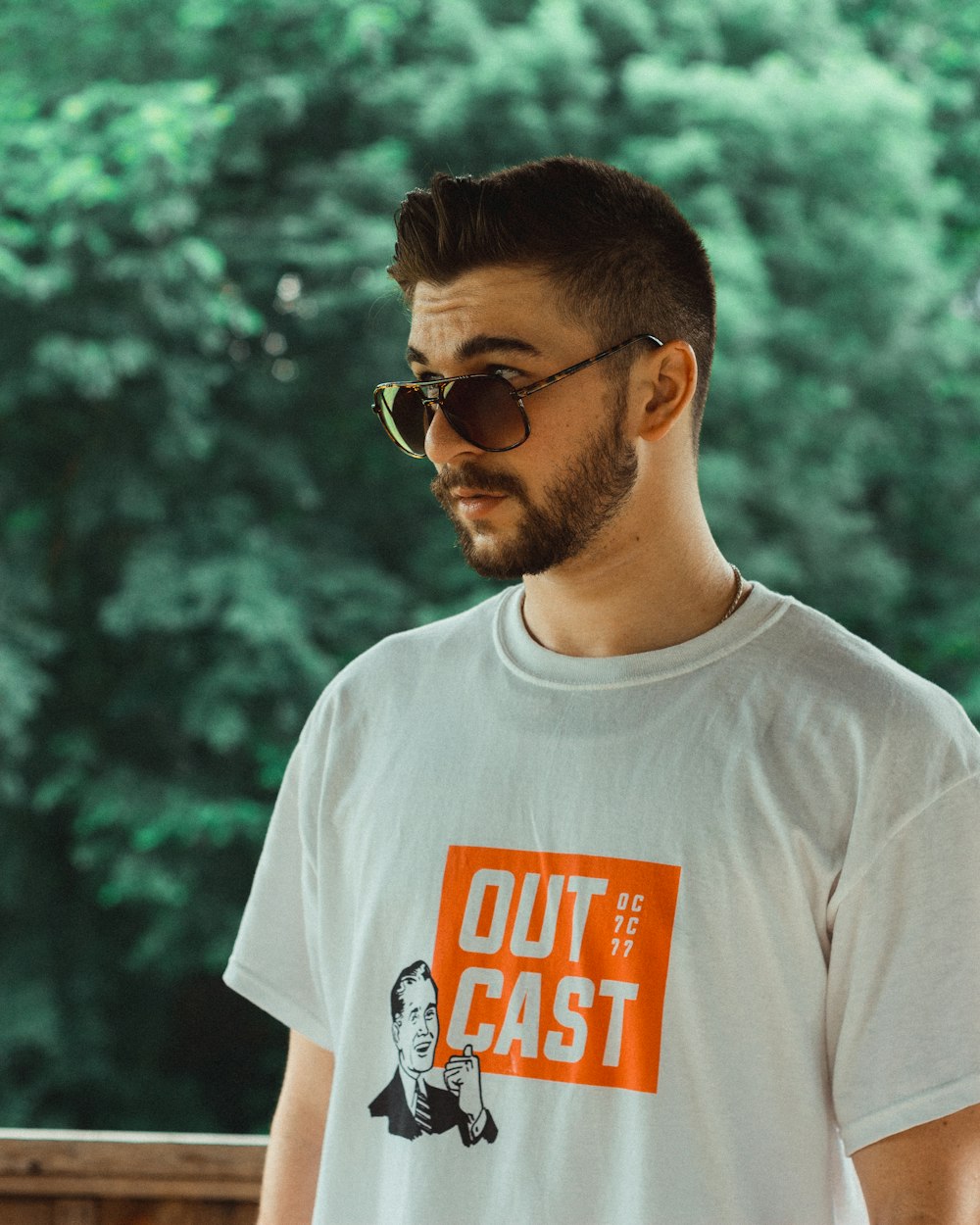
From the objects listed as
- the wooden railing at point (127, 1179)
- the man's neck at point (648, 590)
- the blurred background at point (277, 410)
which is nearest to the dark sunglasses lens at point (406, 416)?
the man's neck at point (648, 590)

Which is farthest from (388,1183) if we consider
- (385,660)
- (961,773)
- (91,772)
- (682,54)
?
(682,54)

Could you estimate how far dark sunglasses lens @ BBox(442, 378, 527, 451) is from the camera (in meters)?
1.09

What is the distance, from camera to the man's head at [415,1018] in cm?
110

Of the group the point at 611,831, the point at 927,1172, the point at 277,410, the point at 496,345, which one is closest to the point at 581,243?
the point at 496,345

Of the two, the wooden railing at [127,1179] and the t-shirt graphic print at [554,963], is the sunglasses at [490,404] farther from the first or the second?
the wooden railing at [127,1179]

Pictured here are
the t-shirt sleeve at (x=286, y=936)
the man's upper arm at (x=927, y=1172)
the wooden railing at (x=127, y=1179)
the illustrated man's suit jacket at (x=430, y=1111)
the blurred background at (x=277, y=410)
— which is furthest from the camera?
the blurred background at (x=277, y=410)

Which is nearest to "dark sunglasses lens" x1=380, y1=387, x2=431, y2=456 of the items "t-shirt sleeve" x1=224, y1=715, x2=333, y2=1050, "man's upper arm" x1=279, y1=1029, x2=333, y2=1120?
"t-shirt sleeve" x1=224, y1=715, x2=333, y2=1050

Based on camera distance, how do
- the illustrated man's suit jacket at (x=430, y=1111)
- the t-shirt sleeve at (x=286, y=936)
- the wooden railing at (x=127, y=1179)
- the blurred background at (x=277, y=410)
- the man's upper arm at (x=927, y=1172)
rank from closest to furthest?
the man's upper arm at (x=927, y=1172) < the illustrated man's suit jacket at (x=430, y=1111) < the t-shirt sleeve at (x=286, y=936) < the wooden railing at (x=127, y=1179) < the blurred background at (x=277, y=410)

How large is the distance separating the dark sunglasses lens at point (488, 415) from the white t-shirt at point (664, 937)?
0.19m

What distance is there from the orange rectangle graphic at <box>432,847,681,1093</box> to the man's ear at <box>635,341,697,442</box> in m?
0.35

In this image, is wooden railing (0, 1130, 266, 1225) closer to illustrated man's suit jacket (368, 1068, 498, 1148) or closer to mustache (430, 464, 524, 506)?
illustrated man's suit jacket (368, 1068, 498, 1148)

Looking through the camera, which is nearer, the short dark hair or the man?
the man

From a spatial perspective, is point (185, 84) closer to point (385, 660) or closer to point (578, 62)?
point (578, 62)

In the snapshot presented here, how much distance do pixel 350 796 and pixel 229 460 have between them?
4060 mm
